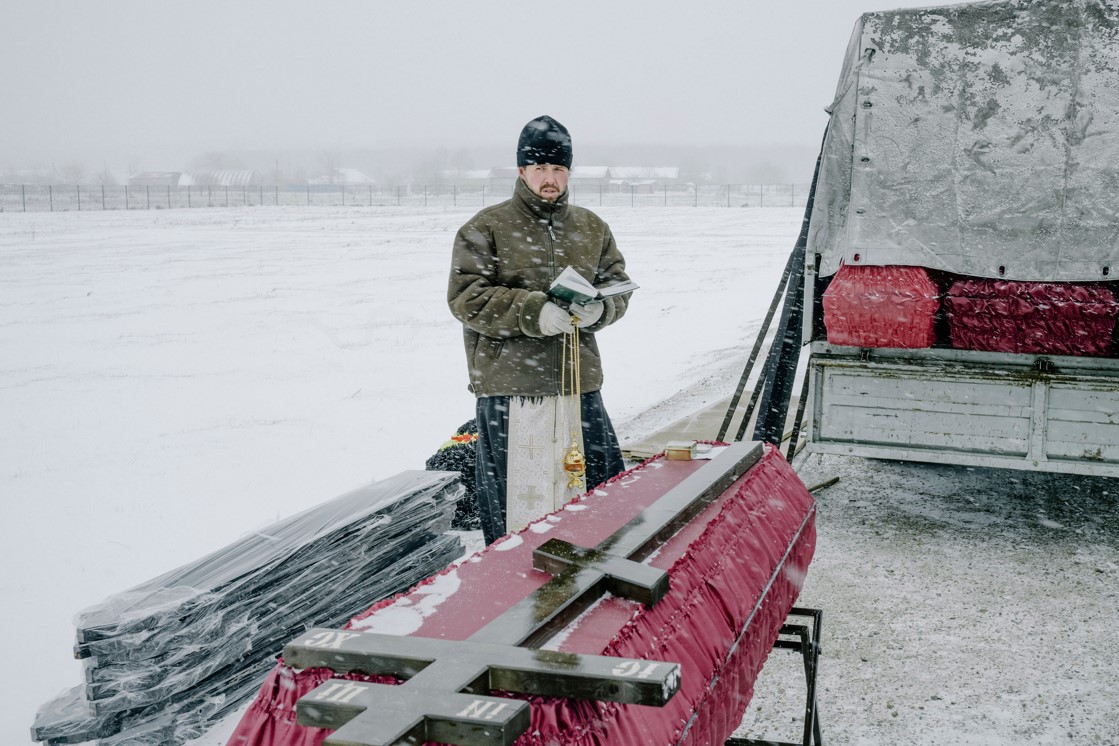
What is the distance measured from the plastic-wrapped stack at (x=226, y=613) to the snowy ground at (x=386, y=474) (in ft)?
2.02

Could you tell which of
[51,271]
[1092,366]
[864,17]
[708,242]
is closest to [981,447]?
[1092,366]

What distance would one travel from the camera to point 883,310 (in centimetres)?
510

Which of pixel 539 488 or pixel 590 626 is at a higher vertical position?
pixel 590 626

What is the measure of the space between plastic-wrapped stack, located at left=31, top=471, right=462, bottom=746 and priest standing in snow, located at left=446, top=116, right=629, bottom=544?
49 cm

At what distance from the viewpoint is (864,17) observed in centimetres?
546

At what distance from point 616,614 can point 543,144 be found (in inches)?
92.2

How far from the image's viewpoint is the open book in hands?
3496 millimetres

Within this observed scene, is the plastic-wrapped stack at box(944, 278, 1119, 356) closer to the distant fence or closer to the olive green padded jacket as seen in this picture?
the olive green padded jacket

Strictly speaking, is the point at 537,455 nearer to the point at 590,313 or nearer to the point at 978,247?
the point at 590,313

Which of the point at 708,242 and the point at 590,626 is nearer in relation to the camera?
the point at 590,626

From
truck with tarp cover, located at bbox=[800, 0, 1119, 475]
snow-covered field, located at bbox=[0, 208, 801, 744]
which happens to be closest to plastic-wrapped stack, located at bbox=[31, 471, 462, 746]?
snow-covered field, located at bbox=[0, 208, 801, 744]

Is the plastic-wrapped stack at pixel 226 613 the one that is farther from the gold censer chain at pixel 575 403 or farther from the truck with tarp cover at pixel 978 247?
the truck with tarp cover at pixel 978 247

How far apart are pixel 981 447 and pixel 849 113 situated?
2031 millimetres

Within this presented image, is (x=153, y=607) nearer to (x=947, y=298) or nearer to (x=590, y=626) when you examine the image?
(x=590, y=626)
